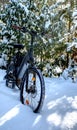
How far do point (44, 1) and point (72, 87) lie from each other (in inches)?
112

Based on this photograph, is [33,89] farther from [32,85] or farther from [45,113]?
[45,113]

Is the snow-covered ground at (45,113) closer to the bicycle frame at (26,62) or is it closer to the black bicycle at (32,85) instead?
the black bicycle at (32,85)

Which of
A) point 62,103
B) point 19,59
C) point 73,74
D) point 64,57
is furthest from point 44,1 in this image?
point 62,103

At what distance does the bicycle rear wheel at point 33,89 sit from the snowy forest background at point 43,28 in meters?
2.25

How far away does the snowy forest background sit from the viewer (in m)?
5.54

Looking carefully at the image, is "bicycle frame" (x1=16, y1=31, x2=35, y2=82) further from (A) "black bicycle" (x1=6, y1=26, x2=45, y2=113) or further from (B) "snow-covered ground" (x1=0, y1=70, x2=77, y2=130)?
(B) "snow-covered ground" (x1=0, y1=70, x2=77, y2=130)

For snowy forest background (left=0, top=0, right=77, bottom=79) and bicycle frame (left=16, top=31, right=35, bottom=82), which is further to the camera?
snowy forest background (left=0, top=0, right=77, bottom=79)

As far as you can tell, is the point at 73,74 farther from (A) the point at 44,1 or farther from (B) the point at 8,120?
(B) the point at 8,120

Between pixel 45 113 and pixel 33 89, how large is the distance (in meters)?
0.35

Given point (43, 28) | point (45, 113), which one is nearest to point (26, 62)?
point (45, 113)

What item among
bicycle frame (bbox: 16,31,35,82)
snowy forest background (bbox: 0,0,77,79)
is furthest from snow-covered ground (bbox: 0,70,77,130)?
snowy forest background (bbox: 0,0,77,79)

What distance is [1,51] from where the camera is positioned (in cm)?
630

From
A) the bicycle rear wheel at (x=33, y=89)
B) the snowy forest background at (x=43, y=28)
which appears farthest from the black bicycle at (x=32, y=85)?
the snowy forest background at (x=43, y=28)

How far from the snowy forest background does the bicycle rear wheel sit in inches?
88.6
